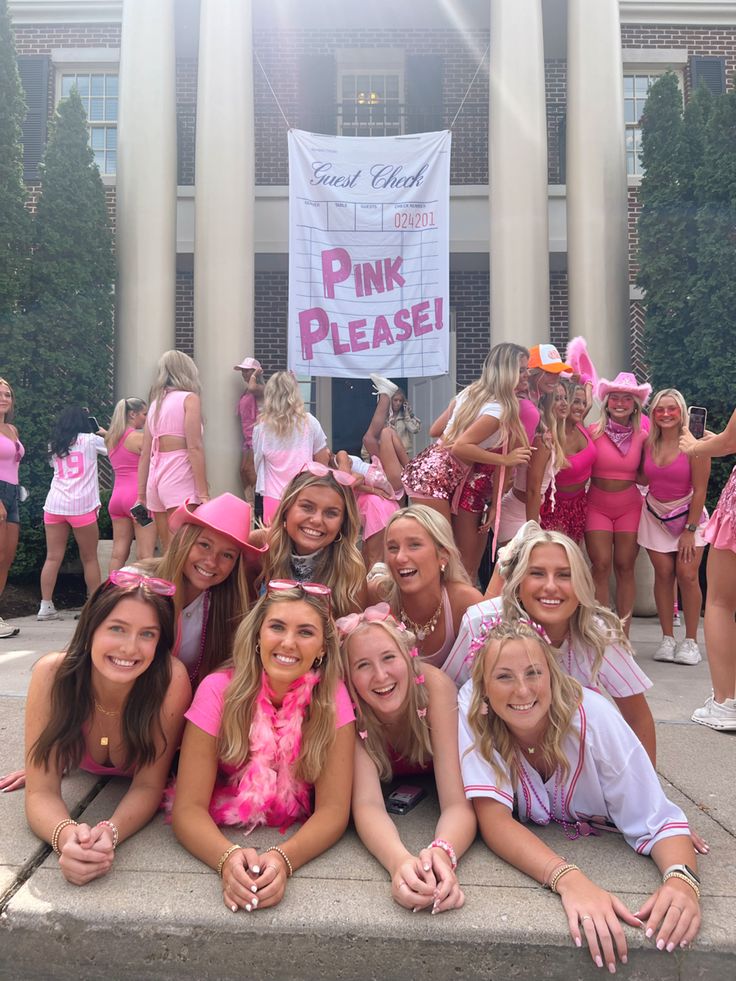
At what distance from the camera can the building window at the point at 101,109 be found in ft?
39.2

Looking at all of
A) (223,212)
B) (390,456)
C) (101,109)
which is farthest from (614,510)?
(101,109)

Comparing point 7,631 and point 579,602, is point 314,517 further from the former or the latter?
point 7,631

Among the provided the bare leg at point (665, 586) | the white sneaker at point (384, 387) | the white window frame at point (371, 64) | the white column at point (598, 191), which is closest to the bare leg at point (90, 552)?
the white sneaker at point (384, 387)

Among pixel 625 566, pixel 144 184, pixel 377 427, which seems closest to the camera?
pixel 625 566

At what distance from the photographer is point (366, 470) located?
498 centimetres

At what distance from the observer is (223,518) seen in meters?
3.09

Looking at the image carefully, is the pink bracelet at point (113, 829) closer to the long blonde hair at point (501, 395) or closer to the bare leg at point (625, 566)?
the long blonde hair at point (501, 395)

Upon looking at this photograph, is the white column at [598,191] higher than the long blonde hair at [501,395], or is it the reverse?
the white column at [598,191]

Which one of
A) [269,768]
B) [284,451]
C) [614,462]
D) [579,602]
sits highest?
[284,451]

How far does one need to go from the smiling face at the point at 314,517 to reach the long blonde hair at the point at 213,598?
25cm

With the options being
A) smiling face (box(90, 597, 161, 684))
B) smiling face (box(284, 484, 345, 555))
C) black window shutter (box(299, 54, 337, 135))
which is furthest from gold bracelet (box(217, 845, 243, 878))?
black window shutter (box(299, 54, 337, 135))

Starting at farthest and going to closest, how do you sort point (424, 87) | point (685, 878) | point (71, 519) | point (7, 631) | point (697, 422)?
point (424, 87) → point (71, 519) → point (7, 631) → point (697, 422) → point (685, 878)

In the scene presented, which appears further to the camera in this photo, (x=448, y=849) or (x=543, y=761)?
(x=543, y=761)

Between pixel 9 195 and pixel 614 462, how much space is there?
22.5 ft
